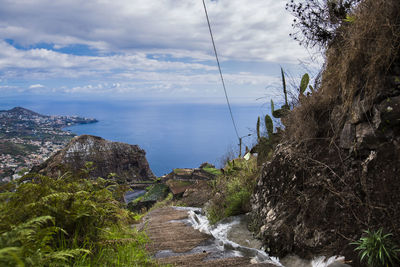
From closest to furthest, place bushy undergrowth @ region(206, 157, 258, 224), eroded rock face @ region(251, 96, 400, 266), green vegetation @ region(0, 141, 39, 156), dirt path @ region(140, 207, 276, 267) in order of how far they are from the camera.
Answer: eroded rock face @ region(251, 96, 400, 266)
dirt path @ region(140, 207, 276, 267)
bushy undergrowth @ region(206, 157, 258, 224)
green vegetation @ region(0, 141, 39, 156)

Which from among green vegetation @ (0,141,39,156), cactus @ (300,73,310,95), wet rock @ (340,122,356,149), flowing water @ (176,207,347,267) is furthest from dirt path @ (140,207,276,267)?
green vegetation @ (0,141,39,156)

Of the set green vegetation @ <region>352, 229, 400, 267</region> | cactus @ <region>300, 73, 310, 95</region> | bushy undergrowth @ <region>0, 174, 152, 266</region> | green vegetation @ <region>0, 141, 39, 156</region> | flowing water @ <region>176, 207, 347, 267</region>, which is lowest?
green vegetation @ <region>0, 141, 39, 156</region>

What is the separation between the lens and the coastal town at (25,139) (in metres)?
32.6

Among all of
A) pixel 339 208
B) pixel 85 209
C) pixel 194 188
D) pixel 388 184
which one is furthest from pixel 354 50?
pixel 194 188

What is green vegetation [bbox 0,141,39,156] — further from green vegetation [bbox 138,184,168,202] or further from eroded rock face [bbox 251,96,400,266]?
eroded rock face [bbox 251,96,400,266]

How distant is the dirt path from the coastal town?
19.1 metres

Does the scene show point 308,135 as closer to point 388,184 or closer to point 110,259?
point 388,184

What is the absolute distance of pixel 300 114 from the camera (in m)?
5.14

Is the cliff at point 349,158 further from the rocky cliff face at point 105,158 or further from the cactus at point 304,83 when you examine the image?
the rocky cliff face at point 105,158

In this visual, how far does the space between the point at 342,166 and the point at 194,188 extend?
980 cm

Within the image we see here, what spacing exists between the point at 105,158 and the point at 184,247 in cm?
2121

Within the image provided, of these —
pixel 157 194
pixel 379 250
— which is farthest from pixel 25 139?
pixel 379 250

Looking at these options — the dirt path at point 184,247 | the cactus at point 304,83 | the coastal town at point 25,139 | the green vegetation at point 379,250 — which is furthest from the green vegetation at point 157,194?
the green vegetation at point 379,250

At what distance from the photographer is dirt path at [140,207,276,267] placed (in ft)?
12.5
